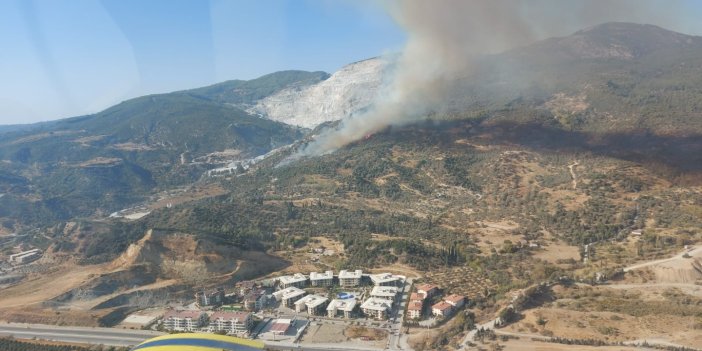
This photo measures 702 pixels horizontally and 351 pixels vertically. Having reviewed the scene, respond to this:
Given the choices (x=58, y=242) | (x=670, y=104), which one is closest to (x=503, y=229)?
(x=670, y=104)

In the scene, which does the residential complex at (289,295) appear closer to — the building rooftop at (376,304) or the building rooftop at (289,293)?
the building rooftop at (289,293)

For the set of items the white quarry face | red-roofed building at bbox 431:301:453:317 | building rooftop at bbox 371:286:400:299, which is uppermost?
the white quarry face

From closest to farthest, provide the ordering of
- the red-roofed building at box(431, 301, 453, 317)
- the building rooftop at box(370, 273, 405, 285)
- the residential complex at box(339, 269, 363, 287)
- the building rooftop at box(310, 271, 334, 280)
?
the red-roofed building at box(431, 301, 453, 317) → the building rooftop at box(370, 273, 405, 285) → the residential complex at box(339, 269, 363, 287) → the building rooftop at box(310, 271, 334, 280)

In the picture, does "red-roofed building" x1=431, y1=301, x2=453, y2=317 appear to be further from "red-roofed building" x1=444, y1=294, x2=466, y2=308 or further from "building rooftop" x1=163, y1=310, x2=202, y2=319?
"building rooftop" x1=163, y1=310, x2=202, y2=319

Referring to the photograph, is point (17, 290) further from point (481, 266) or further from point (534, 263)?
point (534, 263)

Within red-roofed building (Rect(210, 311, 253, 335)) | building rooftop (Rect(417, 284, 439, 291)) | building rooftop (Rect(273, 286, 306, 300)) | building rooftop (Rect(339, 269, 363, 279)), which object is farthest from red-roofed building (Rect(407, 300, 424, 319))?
red-roofed building (Rect(210, 311, 253, 335))

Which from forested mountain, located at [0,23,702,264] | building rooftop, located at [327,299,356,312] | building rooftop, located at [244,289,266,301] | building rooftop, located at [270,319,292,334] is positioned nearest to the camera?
building rooftop, located at [270,319,292,334]

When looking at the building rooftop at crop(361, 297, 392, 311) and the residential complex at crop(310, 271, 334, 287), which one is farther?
the residential complex at crop(310, 271, 334, 287)
